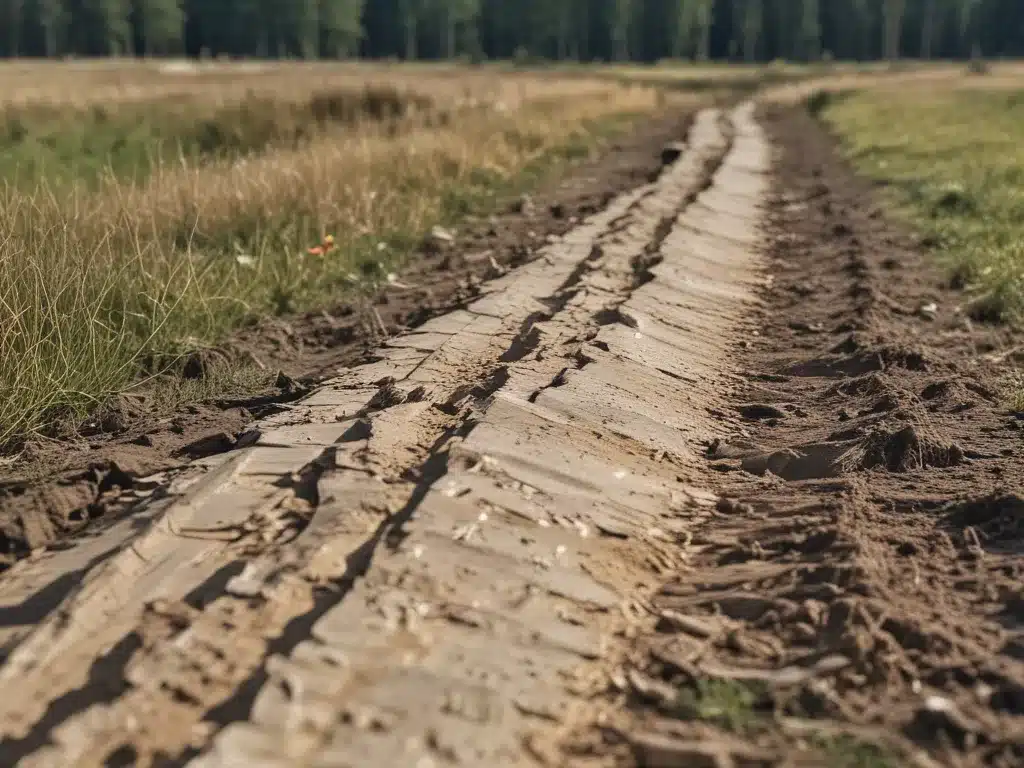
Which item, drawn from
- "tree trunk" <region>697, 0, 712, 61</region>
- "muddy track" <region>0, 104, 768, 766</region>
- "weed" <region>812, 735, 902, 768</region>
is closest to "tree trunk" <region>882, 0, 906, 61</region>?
"tree trunk" <region>697, 0, 712, 61</region>

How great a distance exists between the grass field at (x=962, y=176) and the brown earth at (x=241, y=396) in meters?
2.87

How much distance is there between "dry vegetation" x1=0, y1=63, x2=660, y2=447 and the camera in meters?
4.65

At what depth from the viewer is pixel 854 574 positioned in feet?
9.86

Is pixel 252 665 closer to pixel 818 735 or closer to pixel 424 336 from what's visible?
pixel 818 735

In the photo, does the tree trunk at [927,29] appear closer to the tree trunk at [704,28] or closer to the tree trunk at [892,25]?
the tree trunk at [892,25]

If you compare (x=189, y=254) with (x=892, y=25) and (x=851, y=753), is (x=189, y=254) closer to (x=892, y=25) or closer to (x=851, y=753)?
(x=851, y=753)

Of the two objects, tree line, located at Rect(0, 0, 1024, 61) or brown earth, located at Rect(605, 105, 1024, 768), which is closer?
brown earth, located at Rect(605, 105, 1024, 768)

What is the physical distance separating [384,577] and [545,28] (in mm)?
82173

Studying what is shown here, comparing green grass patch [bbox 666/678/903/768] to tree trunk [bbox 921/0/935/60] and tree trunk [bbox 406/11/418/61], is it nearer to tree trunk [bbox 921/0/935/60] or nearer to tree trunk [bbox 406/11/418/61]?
tree trunk [bbox 406/11/418/61]

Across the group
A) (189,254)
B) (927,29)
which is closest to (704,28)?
(927,29)

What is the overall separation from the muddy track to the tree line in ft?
245

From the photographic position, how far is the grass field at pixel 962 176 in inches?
286

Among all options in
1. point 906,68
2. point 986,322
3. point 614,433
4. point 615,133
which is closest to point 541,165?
point 615,133

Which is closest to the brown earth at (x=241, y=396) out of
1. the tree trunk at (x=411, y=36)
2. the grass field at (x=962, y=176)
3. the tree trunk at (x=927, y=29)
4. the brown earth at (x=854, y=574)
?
the brown earth at (x=854, y=574)
